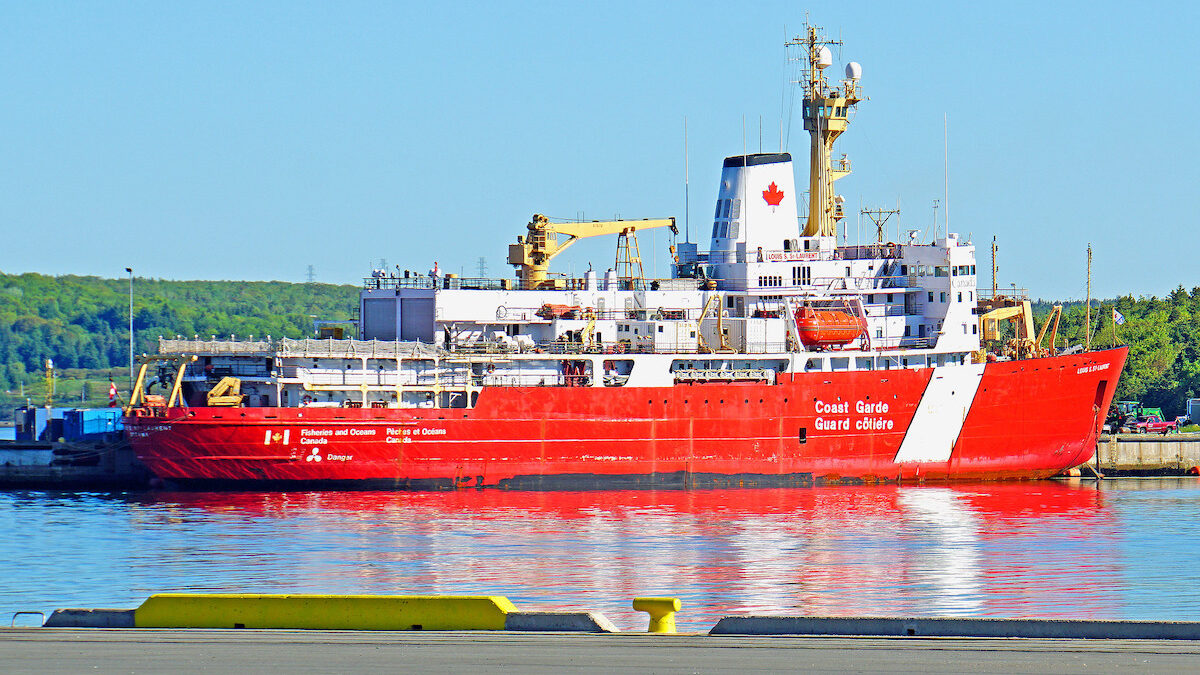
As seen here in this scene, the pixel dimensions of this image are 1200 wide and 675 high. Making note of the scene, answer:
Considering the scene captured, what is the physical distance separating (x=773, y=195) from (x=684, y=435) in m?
9.38

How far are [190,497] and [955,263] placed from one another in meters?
24.1

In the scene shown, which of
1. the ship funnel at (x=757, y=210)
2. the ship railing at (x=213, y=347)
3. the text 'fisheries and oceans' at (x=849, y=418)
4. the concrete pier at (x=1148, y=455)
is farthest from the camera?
the concrete pier at (x=1148, y=455)

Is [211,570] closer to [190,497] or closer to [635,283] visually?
[190,497]

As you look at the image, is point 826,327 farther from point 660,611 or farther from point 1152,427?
point 660,611

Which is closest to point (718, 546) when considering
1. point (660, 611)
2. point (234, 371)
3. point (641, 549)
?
point (641, 549)

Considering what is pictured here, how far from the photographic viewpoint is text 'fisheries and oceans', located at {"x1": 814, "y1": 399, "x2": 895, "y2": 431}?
45.1 m

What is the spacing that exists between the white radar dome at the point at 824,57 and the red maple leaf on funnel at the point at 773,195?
16.5 feet

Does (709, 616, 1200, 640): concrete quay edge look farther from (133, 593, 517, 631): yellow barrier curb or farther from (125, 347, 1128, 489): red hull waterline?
(125, 347, 1128, 489): red hull waterline

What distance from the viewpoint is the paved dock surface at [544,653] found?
14805 millimetres

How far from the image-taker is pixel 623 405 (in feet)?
143

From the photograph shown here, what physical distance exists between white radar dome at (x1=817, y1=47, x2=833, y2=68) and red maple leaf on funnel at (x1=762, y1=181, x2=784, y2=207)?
504 centimetres

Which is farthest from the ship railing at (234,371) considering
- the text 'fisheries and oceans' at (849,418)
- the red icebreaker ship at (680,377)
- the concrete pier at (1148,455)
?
the concrete pier at (1148,455)

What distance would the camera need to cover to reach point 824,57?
51.1 meters

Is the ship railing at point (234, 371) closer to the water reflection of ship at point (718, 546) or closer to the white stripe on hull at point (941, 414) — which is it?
the water reflection of ship at point (718, 546)
